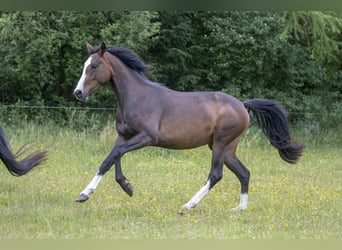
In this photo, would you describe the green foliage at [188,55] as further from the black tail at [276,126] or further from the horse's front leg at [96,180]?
the horse's front leg at [96,180]

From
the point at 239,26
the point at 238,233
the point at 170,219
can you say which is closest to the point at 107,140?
the point at 170,219

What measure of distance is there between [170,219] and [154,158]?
5064mm

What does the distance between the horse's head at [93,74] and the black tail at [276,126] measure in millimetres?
2057

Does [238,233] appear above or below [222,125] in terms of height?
below

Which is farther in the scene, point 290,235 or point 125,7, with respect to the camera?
point 290,235

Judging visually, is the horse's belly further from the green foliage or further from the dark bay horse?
the green foliage

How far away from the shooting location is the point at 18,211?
6238 mm

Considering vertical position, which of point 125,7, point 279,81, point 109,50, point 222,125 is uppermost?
point 125,7

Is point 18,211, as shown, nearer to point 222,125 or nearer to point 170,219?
point 170,219

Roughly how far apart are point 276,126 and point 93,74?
268 cm

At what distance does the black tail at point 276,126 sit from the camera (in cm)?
718

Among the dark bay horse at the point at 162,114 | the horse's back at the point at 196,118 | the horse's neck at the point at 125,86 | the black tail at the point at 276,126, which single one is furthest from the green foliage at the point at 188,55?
the horse's neck at the point at 125,86

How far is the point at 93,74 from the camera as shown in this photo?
6.26m

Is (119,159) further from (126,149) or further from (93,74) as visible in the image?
(93,74)
